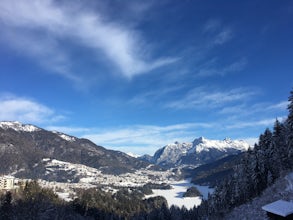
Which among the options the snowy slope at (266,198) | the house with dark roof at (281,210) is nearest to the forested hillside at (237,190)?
the snowy slope at (266,198)

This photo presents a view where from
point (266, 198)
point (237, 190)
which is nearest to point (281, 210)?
point (266, 198)

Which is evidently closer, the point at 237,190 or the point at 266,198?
the point at 266,198

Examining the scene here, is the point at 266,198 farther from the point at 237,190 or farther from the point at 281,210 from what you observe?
the point at 281,210

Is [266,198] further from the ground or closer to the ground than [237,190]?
closer to the ground

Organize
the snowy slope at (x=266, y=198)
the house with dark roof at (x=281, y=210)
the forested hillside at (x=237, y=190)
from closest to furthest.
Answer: the house with dark roof at (x=281, y=210) → the snowy slope at (x=266, y=198) → the forested hillside at (x=237, y=190)

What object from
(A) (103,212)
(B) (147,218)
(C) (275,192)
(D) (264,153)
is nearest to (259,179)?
(D) (264,153)

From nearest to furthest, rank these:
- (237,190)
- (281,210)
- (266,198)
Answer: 1. (281,210)
2. (266,198)
3. (237,190)

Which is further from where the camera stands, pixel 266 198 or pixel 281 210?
pixel 266 198

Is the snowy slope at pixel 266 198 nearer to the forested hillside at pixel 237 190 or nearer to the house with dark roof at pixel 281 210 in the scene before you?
the forested hillside at pixel 237 190

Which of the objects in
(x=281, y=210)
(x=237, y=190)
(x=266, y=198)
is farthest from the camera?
(x=237, y=190)

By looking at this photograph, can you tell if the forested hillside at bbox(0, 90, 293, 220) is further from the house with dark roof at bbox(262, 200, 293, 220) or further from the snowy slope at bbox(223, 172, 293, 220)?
the house with dark roof at bbox(262, 200, 293, 220)

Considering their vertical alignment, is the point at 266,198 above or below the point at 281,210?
below

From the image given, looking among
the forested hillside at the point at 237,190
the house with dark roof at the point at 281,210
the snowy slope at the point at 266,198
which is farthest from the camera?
the forested hillside at the point at 237,190

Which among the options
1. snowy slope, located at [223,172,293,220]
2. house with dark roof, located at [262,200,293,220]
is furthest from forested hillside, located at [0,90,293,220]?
house with dark roof, located at [262,200,293,220]
